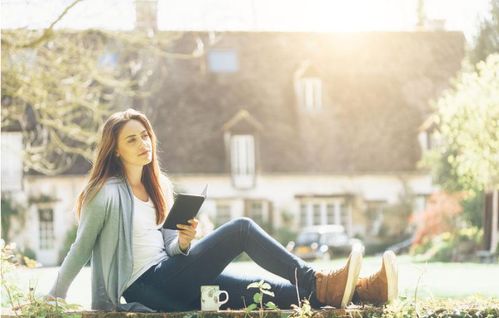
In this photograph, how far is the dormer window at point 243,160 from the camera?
15.8 m

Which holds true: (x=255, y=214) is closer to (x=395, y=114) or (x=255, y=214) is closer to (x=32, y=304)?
(x=395, y=114)

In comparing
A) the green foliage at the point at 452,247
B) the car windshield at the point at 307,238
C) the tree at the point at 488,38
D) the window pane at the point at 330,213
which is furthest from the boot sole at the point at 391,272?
the window pane at the point at 330,213

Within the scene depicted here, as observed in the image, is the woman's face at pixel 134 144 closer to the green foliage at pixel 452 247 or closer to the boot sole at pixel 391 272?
the boot sole at pixel 391 272

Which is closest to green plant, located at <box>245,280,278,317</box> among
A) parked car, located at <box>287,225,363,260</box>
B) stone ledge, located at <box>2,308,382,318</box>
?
stone ledge, located at <box>2,308,382,318</box>

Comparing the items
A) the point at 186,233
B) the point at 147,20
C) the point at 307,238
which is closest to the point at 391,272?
the point at 186,233

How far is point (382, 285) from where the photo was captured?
307 cm

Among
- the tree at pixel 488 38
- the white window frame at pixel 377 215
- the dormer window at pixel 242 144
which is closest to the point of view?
the tree at pixel 488 38

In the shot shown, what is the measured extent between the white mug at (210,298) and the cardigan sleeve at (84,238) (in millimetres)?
444

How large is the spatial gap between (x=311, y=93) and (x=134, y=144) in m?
12.9

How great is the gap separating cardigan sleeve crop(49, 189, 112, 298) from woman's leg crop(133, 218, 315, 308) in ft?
0.90

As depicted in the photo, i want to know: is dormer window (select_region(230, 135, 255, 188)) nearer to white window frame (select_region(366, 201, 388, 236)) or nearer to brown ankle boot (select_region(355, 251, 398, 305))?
white window frame (select_region(366, 201, 388, 236))

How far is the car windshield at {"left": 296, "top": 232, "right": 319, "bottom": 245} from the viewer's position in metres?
14.2

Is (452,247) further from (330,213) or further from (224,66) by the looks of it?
(224,66)

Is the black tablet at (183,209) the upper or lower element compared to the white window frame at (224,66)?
lower
